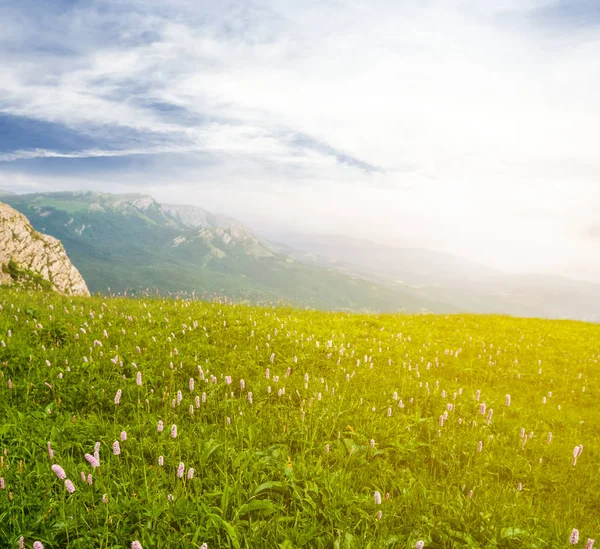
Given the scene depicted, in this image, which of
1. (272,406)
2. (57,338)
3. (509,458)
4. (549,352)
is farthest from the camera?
(549,352)

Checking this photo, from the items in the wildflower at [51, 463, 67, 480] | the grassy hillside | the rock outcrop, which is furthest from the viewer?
the rock outcrop

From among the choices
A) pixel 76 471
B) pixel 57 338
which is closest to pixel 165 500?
pixel 76 471

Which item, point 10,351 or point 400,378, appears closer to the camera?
point 10,351

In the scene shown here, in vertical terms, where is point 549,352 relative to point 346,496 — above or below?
above

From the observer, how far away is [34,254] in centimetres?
2167

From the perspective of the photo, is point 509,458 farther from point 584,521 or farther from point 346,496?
point 346,496

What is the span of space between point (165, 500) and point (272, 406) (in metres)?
2.65

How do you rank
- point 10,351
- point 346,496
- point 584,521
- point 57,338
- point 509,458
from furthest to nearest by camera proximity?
point 57,338
point 10,351
point 509,458
point 584,521
point 346,496

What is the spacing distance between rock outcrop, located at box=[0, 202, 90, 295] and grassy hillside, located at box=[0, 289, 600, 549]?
38.4ft

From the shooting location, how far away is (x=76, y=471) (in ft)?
12.6

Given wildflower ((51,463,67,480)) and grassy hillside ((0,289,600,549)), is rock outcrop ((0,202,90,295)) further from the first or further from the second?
wildflower ((51,463,67,480))

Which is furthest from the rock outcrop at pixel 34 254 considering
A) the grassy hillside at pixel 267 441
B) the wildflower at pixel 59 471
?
the wildflower at pixel 59 471

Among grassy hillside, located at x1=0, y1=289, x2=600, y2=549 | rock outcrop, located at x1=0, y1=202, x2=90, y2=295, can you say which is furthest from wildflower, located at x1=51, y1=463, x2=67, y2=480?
rock outcrop, located at x1=0, y1=202, x2=90, y2=295

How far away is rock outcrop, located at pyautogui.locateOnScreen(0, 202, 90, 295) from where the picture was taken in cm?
2025
